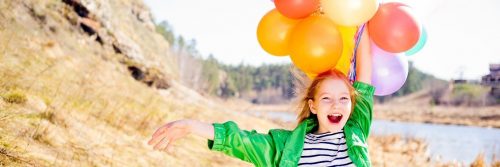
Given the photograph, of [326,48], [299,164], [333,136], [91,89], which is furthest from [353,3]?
[91,89]

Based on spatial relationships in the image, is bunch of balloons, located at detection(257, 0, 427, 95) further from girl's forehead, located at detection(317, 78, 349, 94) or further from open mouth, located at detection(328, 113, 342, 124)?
open mouth, located at detection(328, 113, 342, 124)

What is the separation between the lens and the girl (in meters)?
2.19

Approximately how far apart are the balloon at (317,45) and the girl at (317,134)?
72 mm

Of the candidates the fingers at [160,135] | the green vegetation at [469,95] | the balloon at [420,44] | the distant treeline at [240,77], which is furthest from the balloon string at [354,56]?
the green vegetation at [469,95]

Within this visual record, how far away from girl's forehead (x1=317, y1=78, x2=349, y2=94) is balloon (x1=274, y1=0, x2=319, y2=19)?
1.33 feet

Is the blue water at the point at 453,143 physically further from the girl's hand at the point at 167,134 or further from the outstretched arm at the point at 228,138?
the girl's hand at the point at 167,134

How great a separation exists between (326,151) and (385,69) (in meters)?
0.60

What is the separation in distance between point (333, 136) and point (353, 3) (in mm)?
659

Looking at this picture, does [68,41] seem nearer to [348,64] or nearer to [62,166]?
[62,166]

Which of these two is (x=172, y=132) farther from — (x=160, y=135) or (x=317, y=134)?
(x=317, y=134)

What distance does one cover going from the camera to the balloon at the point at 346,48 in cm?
259

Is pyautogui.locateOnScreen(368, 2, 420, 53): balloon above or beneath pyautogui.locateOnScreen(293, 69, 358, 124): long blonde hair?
above

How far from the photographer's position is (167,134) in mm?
2049

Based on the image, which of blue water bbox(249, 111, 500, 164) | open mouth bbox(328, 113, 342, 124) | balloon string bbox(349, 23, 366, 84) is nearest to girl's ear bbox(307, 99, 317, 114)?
open mouth bbox(328, 113, 342, 124)
